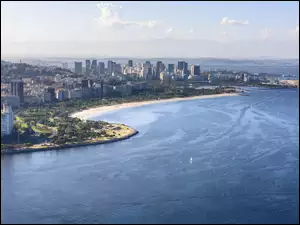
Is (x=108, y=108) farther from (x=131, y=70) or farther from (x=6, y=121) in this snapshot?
(x=131, y=70)

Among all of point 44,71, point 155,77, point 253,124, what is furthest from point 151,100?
point 155,77

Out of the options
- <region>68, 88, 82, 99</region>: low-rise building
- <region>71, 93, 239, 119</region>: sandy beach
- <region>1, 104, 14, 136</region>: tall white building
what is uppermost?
<region>1, 104, 14, 136</region>: tall white building

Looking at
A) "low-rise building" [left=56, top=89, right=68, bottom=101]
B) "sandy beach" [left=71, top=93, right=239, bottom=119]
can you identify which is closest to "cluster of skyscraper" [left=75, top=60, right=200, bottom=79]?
"sandy beach" [left=71, top=93, right=239, bottom=119]

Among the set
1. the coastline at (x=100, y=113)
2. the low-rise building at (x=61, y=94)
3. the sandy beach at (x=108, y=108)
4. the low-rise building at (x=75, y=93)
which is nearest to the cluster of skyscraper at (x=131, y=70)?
the coastline at (x=100, y=113)

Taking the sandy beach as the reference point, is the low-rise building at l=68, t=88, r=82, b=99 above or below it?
above

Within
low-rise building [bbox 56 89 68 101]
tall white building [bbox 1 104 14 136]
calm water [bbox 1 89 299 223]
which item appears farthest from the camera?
low-rise building [bbox 56 89 68 101]

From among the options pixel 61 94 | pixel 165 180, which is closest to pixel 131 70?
pixel 61 94

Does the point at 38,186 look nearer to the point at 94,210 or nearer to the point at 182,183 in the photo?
the point at 94,210

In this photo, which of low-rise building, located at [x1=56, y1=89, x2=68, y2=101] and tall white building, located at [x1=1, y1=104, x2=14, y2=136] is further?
low-rise building, located at [x1=56, y1=89, x2=68, y2=101]

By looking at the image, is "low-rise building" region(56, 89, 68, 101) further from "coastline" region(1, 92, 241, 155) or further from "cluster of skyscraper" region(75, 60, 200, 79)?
"cluster of skyscraper" region(75, 60, 200, 79)
